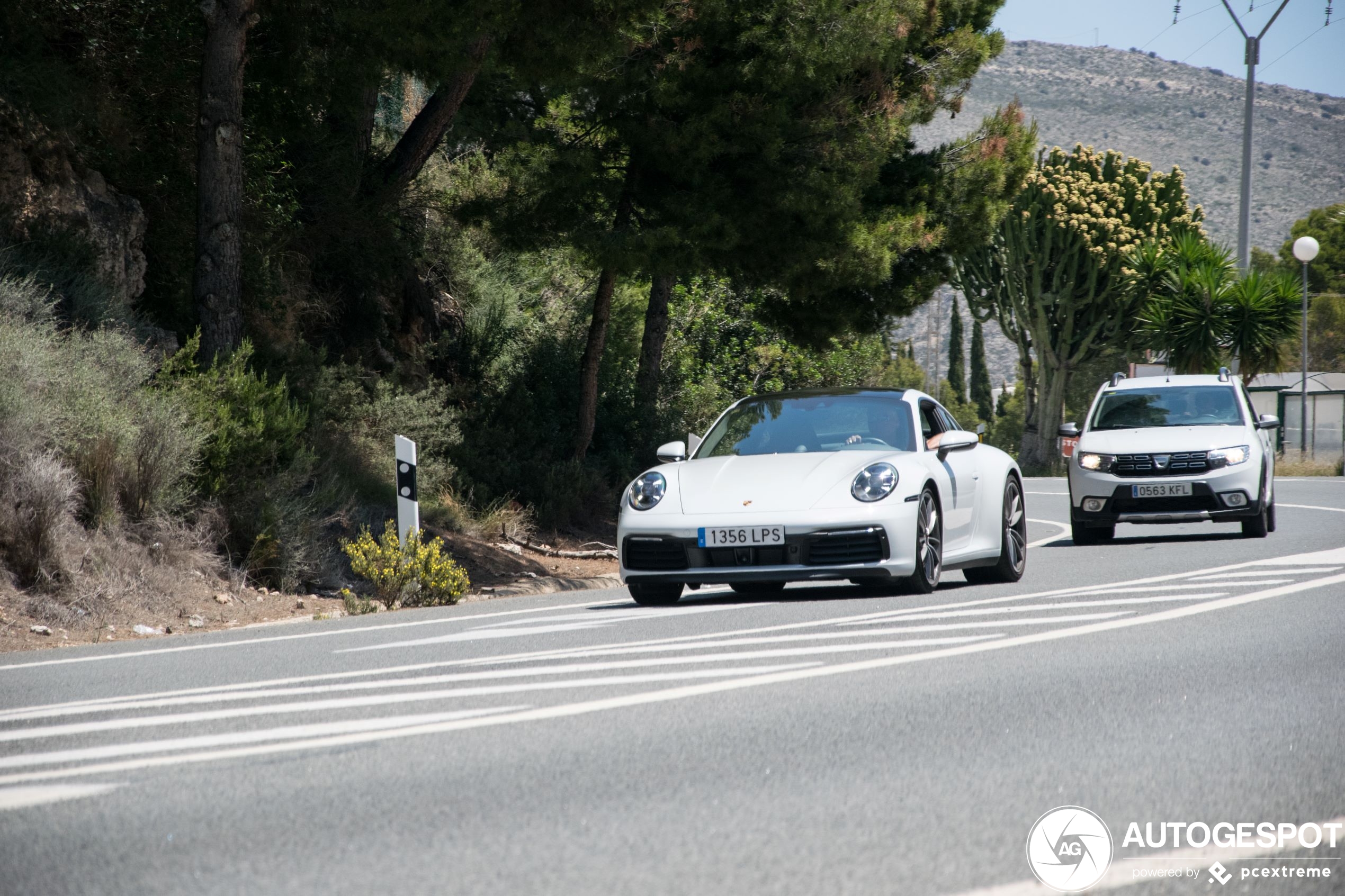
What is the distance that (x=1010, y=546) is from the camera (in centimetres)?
1127

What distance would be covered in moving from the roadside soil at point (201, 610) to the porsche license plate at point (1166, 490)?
5965mm

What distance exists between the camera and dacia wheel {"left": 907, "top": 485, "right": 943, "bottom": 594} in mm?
9609

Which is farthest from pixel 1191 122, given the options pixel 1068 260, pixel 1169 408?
pixel 1169 408

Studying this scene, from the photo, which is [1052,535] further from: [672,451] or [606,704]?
[606,704]

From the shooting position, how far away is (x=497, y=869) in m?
3.57

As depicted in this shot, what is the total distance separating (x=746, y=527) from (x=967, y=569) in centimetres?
271

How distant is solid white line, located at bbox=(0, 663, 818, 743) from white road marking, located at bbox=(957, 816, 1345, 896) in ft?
9.40

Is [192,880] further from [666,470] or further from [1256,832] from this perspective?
[666,470]

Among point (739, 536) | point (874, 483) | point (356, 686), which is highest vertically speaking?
point (874, 483)

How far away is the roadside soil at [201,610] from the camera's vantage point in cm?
969

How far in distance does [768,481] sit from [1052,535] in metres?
10.2

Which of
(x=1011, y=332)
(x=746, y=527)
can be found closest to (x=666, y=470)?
(x=746, y=527)

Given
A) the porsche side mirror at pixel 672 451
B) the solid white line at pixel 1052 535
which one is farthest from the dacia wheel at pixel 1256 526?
the porsche side mirror at pixel 672 451

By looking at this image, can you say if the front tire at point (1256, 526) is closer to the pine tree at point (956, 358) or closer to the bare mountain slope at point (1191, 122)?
the pine tree at point (956, 358)
